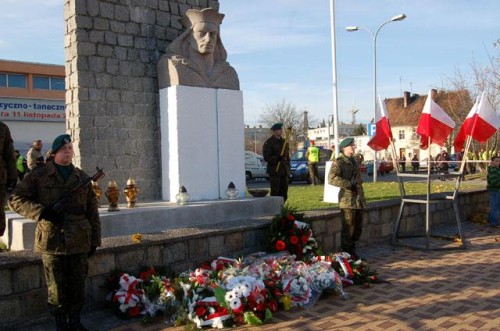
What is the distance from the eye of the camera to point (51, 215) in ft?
12.5

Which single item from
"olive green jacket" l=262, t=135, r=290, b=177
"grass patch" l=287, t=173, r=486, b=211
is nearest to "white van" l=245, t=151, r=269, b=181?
"grass patch" l=287, t=173, r=486, b=211

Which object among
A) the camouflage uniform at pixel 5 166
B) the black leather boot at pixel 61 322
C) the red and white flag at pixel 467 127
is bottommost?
the black leather boot at pixel 61 322

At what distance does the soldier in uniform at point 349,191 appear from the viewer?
272 inches

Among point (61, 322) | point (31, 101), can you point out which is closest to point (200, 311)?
point (61, 322)

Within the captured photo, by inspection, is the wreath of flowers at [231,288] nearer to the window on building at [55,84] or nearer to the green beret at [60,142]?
the green beret at [60,142]

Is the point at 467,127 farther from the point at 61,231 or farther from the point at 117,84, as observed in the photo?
the point at 61,231

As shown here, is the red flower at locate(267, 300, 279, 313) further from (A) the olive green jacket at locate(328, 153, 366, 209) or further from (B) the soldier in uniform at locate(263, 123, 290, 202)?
(B) the soldier in uniform at locate(263, 123, 290, 202)

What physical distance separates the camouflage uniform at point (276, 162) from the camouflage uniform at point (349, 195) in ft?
5.83

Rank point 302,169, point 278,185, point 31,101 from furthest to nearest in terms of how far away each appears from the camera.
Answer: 1. point 31,101
2. point 302,169
3. point 278,185

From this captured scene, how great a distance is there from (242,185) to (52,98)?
106 ft

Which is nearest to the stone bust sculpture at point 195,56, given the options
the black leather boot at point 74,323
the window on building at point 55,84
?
the black leather boot at point 74,323

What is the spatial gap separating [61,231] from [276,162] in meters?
5.19

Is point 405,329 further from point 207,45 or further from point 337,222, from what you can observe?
point 207,45

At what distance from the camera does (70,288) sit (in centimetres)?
415
